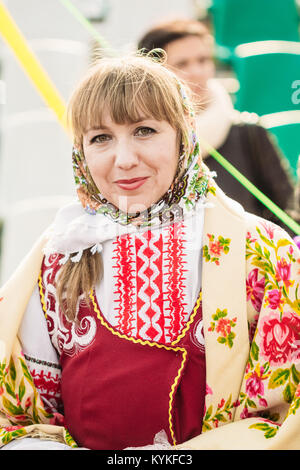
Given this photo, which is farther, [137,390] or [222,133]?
[222,133]

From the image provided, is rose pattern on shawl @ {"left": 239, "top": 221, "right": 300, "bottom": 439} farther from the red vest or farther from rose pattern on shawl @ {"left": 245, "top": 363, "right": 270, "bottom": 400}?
the red vest

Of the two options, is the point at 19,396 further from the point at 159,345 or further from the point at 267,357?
the point at 267,357

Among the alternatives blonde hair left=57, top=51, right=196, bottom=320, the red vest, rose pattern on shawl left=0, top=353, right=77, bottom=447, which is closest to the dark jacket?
blonde hair left=57, top=51, right=196, bottom=320

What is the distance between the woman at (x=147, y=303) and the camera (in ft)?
4.38

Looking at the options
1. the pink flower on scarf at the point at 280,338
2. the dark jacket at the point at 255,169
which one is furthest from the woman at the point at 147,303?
the dark jacket at the point at 255,169

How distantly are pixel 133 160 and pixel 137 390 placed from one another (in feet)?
1.60

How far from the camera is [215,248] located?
1.40 metres

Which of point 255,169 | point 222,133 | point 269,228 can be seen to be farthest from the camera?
point 222,133

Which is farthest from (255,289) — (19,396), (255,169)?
(255,169)

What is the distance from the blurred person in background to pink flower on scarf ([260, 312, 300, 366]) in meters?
0.89

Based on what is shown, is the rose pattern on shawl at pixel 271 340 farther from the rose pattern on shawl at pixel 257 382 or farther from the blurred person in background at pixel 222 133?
the blurred person in background at pixel 222 133

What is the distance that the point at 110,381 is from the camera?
136 cm

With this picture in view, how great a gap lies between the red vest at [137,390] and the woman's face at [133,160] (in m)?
0.28

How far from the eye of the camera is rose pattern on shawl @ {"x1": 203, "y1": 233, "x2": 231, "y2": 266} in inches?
54.6
